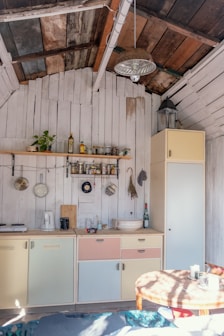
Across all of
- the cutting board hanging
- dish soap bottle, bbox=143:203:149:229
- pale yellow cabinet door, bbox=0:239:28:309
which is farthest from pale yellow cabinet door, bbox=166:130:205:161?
A: pale yellow cabinet door, bbox=0:239:28:309

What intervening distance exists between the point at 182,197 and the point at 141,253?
854 mm

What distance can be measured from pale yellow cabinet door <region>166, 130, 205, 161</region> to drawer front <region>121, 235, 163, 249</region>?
3.30 feet

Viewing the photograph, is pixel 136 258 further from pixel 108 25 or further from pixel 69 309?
pixel 108 25

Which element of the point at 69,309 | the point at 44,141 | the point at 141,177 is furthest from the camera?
the point at 141,177

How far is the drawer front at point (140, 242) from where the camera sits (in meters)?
3.55

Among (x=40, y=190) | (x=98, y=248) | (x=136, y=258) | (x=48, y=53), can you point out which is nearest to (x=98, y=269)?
(x=98, y=248)

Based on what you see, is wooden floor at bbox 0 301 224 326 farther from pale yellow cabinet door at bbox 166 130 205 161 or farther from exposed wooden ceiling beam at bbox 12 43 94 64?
exposed wooden ceiling beam at bbox 12 43 94 64

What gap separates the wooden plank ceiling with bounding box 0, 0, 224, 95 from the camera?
2.42m

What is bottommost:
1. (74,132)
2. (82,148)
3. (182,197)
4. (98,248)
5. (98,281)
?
(98,281)

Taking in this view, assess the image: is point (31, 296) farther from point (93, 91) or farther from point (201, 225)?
point (93, 91)

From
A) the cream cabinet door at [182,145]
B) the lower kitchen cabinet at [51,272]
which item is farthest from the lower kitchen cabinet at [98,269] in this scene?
the cream cabinet door at [182,145]

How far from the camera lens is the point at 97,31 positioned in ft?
10.2

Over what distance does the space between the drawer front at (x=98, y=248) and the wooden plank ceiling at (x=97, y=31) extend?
2.12m

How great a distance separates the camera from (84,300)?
3.39 m
